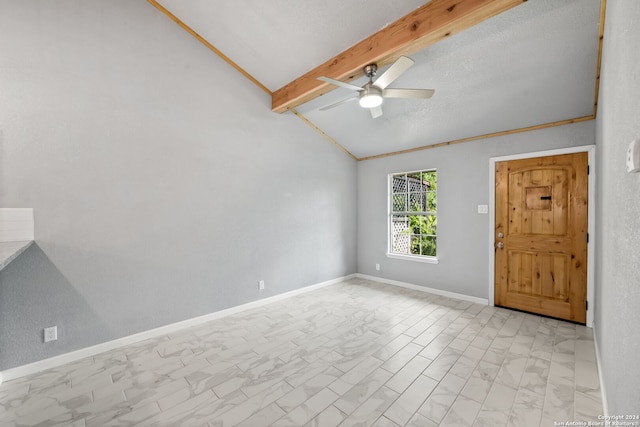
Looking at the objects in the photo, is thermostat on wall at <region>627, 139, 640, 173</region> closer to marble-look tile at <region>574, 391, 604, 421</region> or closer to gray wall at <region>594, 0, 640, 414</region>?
gray wall at <region>594, 0, 640, 414</region>

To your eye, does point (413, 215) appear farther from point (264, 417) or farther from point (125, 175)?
point (125, 175)

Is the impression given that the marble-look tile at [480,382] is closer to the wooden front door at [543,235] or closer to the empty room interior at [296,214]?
the empty room interior at [296,214]

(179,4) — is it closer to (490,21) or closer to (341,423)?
(490,21)

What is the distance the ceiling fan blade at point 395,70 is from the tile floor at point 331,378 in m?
2.55

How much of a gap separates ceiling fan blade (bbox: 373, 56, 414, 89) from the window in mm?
2369

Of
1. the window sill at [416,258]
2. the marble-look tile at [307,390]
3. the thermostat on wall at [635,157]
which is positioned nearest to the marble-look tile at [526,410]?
the marble-look tile at [307,390]

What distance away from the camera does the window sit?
4.49 metres

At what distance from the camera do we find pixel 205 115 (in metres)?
3.23

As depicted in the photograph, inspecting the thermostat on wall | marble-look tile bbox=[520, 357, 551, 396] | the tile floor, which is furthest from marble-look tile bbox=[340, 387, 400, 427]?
the thermostat on wall

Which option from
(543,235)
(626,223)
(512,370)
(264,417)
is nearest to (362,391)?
(264,417)

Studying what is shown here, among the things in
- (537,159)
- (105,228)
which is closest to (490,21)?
(537,159)

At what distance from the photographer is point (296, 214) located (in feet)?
13.9

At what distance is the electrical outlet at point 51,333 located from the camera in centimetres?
228

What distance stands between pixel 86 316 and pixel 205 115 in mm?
2447
